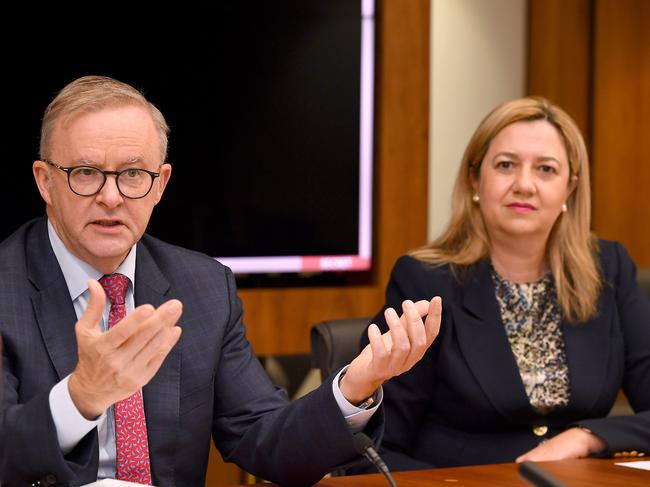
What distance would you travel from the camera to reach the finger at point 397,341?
6.20 feet

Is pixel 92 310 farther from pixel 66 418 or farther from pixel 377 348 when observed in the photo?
pixel 377 348

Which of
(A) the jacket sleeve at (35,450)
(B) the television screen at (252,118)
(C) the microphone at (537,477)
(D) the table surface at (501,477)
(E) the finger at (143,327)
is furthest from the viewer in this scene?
(B) the television screen at (252,118)

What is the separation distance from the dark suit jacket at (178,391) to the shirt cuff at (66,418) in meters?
0.02

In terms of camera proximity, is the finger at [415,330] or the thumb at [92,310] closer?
the thumb at [92,310]

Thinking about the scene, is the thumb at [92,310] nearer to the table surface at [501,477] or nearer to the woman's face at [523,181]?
the table surface at [501,477]

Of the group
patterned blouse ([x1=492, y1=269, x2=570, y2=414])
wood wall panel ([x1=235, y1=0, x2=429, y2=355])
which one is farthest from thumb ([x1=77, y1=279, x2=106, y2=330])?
wood wall panel ([x1=235, y1=0, x2=429, y2=355])

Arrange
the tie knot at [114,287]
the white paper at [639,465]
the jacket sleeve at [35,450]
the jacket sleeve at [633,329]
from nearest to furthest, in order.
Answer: the jacket sleeve at [35,450] < the tie knot at [114,287] < the white paper at [639,465] < the jacket sleeve at [633,329]

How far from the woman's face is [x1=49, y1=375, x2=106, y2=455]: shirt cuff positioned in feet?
5.11

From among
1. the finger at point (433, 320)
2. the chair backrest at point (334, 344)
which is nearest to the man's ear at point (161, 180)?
the finger at point (433, 320)

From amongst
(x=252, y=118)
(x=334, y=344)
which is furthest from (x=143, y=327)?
(x=252, y=118)

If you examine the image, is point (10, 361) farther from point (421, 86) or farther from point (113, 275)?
point (421, 86)

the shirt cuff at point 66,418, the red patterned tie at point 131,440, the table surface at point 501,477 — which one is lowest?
the table surface at point 501,477

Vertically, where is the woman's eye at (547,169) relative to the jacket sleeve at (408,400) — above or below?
above

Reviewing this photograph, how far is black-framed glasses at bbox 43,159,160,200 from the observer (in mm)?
2016
